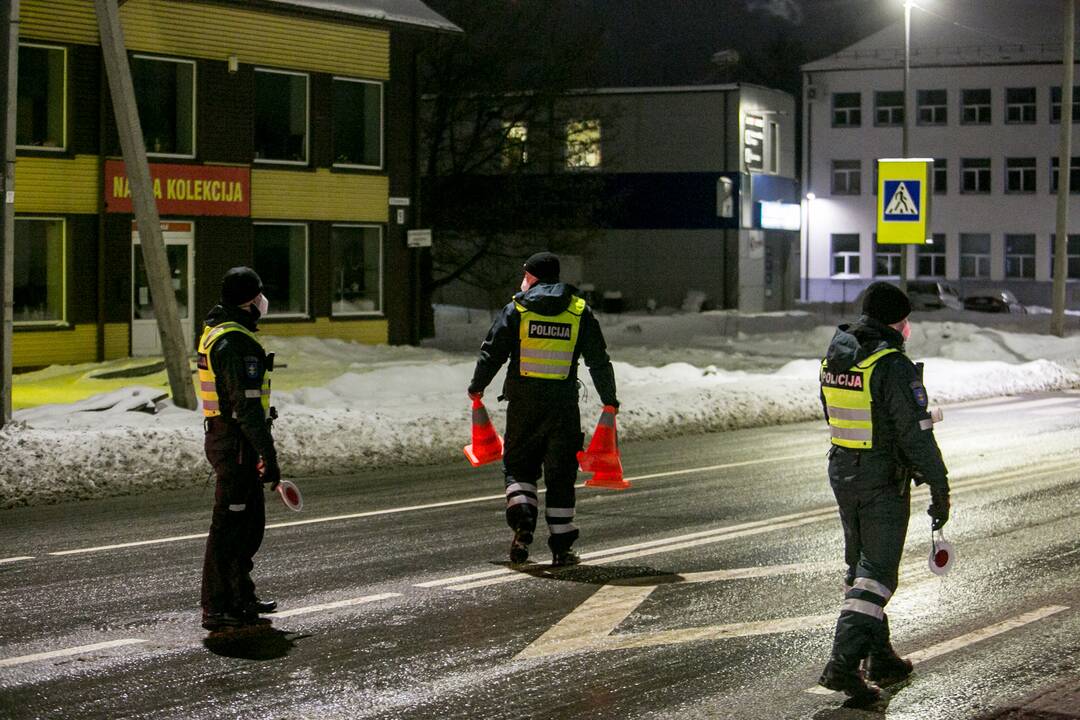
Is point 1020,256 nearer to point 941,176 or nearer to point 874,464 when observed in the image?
point 941,176

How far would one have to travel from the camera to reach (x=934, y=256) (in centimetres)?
7081

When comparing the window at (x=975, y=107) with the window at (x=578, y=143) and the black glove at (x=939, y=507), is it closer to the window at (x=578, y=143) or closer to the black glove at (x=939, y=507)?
the window at (x=578, y=143)

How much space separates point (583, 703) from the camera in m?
6.52

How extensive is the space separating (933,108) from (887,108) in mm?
2114

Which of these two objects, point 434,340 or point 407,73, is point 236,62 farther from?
point 434,340

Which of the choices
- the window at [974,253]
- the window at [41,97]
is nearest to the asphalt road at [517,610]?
the window at [41,97]

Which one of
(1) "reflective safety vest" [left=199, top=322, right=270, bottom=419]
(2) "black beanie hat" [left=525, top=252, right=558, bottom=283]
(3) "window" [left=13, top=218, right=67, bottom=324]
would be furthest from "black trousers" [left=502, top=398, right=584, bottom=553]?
(3) "window" [left=13, top=218, right=67, bottom=324]

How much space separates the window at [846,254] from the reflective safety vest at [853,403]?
65214 millimetres

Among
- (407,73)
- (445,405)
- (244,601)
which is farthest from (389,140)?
(244,601)

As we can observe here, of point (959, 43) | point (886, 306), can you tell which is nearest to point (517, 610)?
point (886, 306)

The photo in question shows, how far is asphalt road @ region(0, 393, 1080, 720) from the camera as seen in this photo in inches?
262

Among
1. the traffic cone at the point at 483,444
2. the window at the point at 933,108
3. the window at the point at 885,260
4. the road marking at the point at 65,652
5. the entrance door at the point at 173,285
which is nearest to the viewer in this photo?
the road marking at the point at 65,652

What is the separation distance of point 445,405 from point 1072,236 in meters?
56.7

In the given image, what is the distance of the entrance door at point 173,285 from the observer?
2820cm
